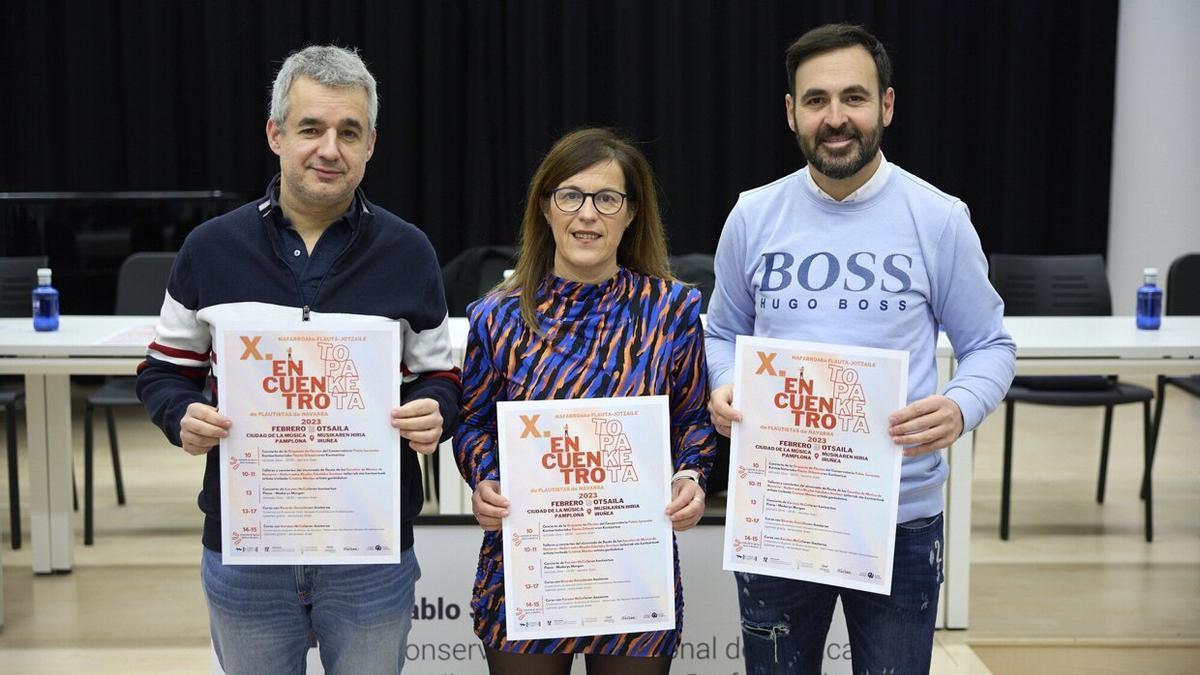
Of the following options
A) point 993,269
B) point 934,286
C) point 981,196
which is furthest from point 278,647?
point 981,196

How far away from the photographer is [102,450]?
6762 mm

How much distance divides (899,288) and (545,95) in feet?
22.9

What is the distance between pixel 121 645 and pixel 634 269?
103 inches

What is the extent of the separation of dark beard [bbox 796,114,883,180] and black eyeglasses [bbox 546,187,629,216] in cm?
33

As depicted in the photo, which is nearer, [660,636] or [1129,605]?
[660,636]

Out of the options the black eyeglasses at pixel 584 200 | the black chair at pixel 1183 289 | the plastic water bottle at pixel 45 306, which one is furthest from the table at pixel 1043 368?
the plastic water bottle at pixel 45 306

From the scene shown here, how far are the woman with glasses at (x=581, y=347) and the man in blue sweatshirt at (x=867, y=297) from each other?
0.11 m

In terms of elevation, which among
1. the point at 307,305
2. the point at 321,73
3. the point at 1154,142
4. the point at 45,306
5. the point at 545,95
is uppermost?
the point at 545,95

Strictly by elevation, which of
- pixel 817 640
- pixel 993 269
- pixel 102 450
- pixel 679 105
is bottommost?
pixel 102 450

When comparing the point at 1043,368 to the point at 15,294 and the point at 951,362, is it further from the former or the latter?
the point at 15,294

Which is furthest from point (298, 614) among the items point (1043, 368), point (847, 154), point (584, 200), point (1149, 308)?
point (1149, 308)

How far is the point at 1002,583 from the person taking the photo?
450 centimetres

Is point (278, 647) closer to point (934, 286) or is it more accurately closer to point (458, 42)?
point (934, 286)

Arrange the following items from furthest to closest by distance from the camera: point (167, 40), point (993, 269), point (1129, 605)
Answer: point (167, 40), point (993, 269), point (1129, 605)
